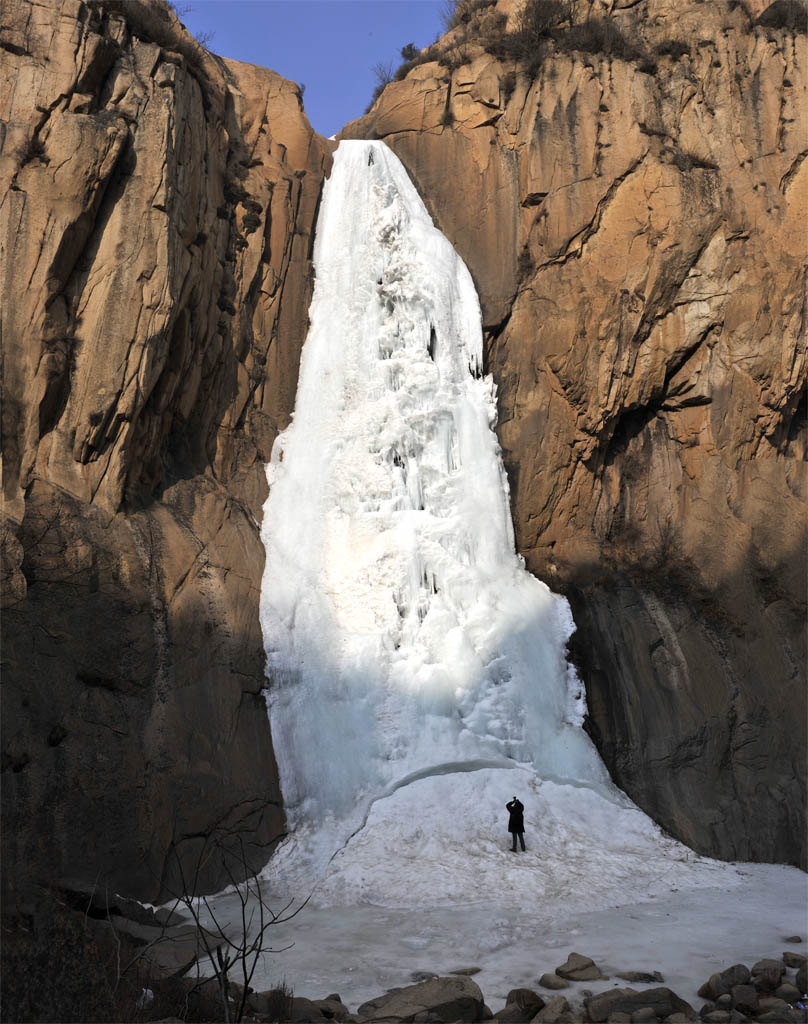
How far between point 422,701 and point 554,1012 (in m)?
8.22

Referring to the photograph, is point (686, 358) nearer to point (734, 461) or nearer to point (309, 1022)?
point (734, 461)

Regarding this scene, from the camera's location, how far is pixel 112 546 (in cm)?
1468

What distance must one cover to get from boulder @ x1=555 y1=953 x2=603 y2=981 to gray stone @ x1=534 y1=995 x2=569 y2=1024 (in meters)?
0.89

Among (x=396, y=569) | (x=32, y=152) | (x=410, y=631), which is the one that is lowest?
(x=410, y=631)

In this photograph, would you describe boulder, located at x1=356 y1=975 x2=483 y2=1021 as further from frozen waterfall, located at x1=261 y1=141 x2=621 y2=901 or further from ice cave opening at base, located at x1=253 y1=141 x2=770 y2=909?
frozen waterfall, located at x1=261 y1=141 x2=621 y2=901

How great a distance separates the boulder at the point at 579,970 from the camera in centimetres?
991

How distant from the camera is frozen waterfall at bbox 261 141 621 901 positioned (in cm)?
1616

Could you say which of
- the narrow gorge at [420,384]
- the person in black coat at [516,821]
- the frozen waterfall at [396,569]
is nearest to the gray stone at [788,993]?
the person in black coat at [516,821]

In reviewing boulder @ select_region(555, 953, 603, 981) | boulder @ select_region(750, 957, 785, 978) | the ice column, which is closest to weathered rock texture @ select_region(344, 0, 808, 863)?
the ice column

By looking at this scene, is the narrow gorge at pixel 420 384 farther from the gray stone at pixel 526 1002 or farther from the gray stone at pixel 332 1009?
the gray stone at pixel 526 1002

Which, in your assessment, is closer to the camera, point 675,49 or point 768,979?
point 768,979

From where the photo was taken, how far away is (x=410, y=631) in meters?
17.7

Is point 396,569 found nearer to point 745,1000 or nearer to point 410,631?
point 410,631

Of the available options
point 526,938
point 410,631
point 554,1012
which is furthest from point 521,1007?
point 410,631
